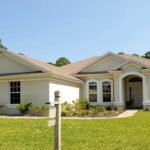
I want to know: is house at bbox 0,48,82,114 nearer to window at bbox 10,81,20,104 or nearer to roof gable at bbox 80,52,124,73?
window at bbox 10,81,20,104

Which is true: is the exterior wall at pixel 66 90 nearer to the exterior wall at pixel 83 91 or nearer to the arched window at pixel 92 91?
the exterior wall at pixel 83 91

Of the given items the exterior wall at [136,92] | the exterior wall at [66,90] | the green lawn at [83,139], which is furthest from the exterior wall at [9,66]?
the exterior wall at [136,92]

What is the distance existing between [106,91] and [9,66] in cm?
977

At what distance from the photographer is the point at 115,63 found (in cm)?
3098

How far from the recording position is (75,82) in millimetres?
28672

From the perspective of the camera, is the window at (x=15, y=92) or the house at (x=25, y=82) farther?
the window at (x=15, y=92)

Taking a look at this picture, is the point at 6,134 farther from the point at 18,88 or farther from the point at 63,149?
the point at 18,88

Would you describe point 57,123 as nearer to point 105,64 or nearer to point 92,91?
point 92,91

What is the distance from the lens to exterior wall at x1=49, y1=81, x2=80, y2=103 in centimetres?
2410

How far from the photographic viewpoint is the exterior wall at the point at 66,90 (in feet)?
79.1

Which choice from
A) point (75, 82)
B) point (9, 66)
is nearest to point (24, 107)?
point (9, 66)

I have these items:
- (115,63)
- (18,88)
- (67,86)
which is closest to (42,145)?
(18,88)

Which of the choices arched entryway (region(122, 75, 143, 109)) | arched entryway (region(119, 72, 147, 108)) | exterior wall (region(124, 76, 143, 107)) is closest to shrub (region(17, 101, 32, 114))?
arched entryway (region(119, 72, 147, 108))

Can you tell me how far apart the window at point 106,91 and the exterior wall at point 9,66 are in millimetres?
8331
